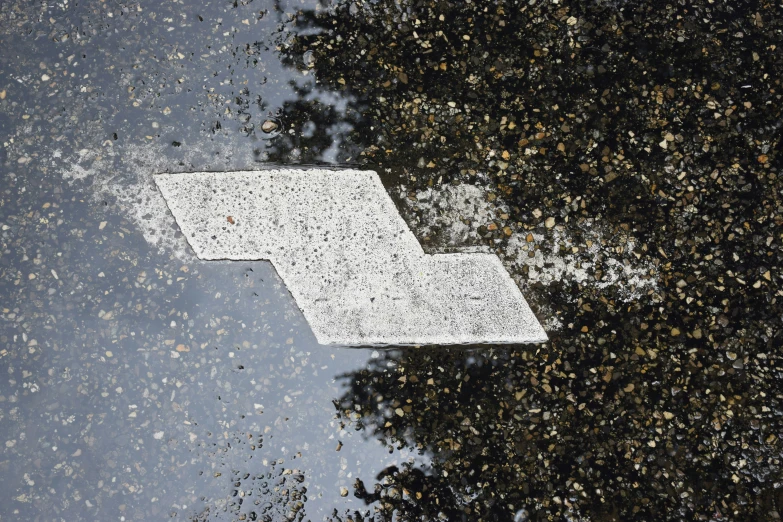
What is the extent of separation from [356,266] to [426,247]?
1.35 feet

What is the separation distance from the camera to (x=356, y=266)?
2609mm

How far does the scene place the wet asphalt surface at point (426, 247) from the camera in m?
2.55

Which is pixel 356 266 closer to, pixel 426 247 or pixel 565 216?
pixel 426 247

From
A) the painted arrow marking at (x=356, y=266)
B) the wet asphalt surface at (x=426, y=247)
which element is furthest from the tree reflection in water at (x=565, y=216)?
the painted arrow marking at (x=356, y=266)

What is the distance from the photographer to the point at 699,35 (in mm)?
2709

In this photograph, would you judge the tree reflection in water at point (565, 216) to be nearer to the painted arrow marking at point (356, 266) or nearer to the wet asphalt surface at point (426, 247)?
the wet asphalt surface at point (426, 247)

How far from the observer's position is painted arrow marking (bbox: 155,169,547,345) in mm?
2604

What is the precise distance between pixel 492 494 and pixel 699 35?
288cm

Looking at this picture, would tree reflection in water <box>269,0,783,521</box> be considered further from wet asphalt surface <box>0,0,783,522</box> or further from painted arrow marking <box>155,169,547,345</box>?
painted arrow marking <box>155,169,547,345</box>

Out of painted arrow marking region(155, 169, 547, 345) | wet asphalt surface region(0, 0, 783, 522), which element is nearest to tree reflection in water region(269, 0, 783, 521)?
wet asphalt surface region(0, 0, 783, 522)

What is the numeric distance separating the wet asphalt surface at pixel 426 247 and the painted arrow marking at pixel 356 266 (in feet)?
0.33

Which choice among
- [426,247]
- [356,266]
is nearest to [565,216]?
[426,247]

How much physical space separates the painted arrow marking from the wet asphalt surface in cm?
10

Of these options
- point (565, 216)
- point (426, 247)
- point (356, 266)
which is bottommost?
point (356, 266)
